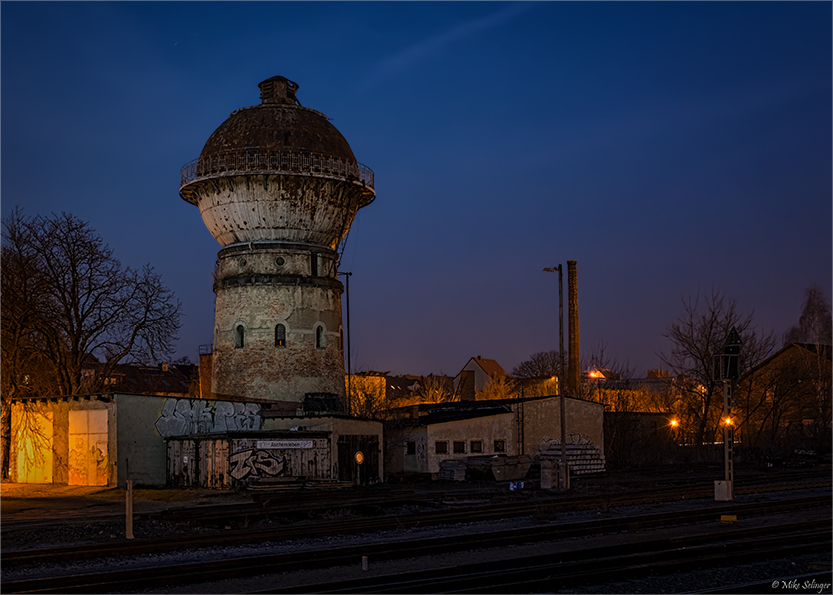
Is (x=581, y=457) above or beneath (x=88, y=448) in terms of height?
beneath

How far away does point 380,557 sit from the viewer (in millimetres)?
13977

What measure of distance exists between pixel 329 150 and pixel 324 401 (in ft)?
34.0

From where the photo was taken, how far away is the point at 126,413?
2983 cm

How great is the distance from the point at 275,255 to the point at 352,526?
1984 cm

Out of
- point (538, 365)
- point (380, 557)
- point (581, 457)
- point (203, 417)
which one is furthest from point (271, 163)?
point (538, 365)

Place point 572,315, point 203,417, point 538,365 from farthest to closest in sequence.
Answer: point 538,365 → point 572,315 → point 203,417

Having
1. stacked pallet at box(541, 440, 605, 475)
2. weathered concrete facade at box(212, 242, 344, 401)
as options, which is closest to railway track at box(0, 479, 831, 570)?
stacked pallet at box(541, 440, 605, 475)

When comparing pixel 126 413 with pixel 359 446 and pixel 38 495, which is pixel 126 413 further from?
pixel 359 446

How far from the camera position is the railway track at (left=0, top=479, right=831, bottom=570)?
14.5 m

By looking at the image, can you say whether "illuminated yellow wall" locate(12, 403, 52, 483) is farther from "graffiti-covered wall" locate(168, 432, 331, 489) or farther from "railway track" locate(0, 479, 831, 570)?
"railway track" locate(0, 479, 831, 570)

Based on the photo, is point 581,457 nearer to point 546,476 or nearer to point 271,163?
point 546,476
